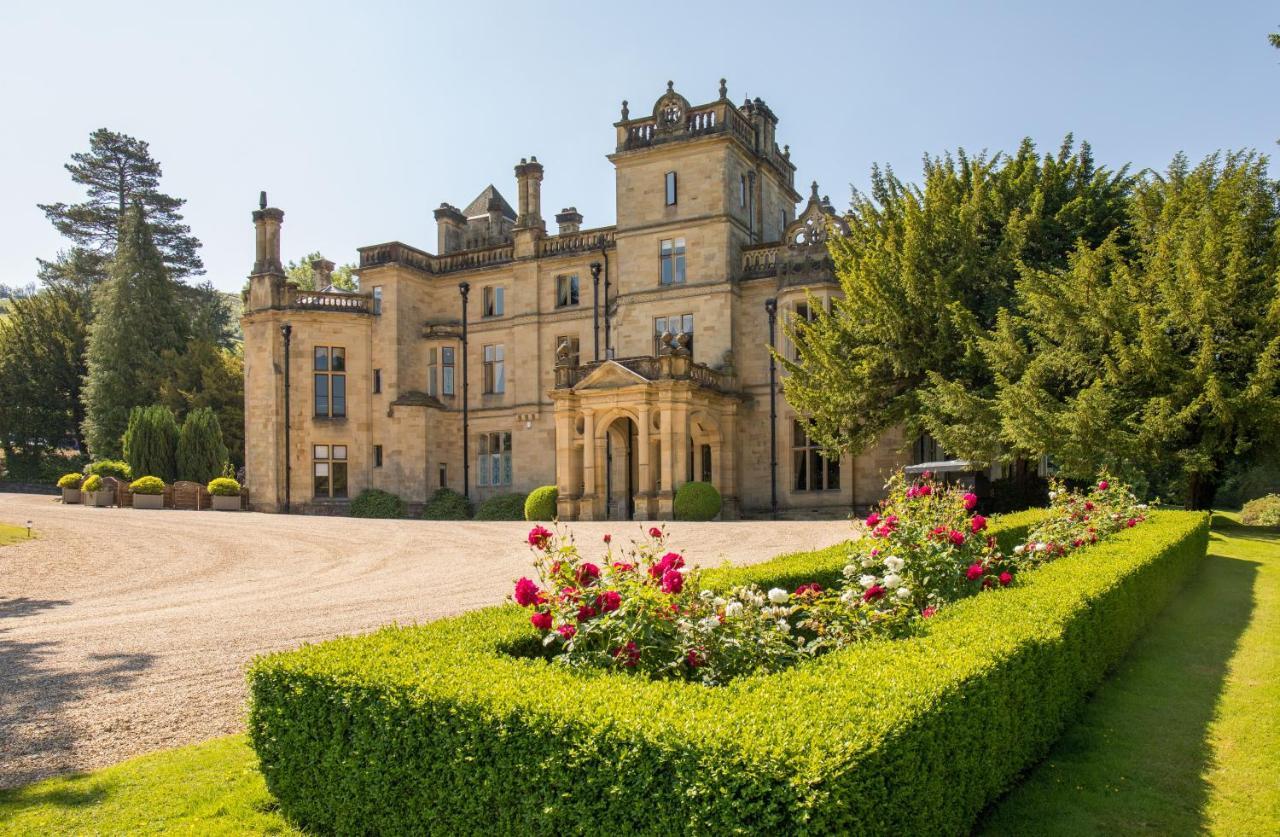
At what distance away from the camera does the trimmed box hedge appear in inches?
156

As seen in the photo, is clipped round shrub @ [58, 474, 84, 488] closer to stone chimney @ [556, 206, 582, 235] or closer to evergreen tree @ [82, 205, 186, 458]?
evergreen tree @ [82, 205, 186, 458]

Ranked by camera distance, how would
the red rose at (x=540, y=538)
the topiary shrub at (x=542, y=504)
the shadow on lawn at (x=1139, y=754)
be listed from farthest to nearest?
the topiary shrub at (x=542, y=504), the red rose at (x=540, y=538), the shadow on lawn at (x=1139, y=754)

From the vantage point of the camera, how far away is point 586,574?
20.1 ft

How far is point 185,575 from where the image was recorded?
16.2 m

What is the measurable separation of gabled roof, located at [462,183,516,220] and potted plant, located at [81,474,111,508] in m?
18.9

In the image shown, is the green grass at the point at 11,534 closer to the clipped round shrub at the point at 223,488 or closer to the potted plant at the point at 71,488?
the clipped round shrub at the point at 223,488

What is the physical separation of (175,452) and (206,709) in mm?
37240

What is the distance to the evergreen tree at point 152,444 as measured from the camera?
40219 mm

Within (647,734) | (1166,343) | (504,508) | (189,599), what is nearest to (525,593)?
(647,734)

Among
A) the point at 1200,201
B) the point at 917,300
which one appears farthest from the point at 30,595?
the point at 1200,201

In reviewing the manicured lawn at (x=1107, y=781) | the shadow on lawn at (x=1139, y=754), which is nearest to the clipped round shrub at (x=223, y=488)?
the manicured lawn at (x=1107, y=781)

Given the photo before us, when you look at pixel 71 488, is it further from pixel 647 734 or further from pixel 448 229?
pixel 647 734

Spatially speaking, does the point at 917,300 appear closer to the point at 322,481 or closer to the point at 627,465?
the point at 627,465

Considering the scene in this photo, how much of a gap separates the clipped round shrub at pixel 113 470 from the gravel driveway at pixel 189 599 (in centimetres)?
1230
